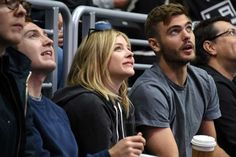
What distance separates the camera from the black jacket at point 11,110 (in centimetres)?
185

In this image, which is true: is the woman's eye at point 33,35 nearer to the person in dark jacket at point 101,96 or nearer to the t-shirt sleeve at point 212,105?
the person in dark jacket at point 101,96

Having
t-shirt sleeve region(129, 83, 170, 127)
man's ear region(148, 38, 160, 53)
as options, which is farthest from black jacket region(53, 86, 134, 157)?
man's ear region(148, 38, 160, 53)

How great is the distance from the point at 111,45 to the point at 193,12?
1951 mm

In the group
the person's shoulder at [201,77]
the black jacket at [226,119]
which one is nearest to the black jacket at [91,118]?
the person's shoulder at [201,77]

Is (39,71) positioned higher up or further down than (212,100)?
higher up

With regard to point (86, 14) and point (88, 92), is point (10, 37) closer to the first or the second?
point (88, 92)

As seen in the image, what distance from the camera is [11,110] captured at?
1.88m

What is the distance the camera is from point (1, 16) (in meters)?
1.92

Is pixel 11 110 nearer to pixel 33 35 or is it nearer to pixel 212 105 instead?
pixel 33 35

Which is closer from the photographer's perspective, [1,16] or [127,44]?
[1,16]

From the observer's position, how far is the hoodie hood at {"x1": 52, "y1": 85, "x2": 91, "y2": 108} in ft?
7.76

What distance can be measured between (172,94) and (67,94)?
0.63 m

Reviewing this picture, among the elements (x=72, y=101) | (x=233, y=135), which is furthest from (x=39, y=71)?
(x=233, y=135)

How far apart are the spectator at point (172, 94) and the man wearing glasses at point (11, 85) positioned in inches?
34.0
